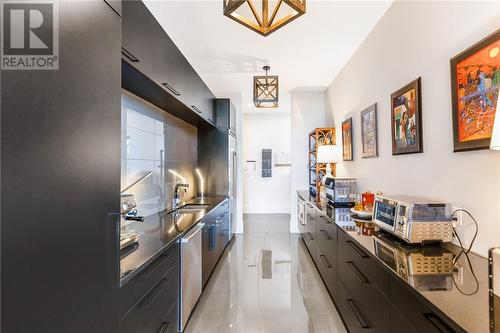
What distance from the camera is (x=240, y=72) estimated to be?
4031 millimetres

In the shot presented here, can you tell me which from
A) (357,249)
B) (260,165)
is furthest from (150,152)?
(260,165)

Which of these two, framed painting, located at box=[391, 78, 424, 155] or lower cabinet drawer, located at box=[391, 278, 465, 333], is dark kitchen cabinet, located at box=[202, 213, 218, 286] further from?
framed painting, located at box=[391, 78, 424, 155]

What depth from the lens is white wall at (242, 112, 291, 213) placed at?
283 inches

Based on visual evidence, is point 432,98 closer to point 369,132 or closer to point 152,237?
point 369,132

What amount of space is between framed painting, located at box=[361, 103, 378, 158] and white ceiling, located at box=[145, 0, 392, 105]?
940 mm

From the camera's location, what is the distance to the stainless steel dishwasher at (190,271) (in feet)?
6.38

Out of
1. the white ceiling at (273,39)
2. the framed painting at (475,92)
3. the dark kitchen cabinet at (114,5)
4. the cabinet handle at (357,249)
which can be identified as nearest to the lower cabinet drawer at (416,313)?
the cabinet handle at (357,249)

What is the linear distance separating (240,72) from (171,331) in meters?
3.62

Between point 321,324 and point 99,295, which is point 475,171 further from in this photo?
point 99,295

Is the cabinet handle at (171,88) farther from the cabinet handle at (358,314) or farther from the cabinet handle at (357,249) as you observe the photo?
the cabinet handle at (358,314)

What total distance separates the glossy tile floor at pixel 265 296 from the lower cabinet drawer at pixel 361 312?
23 cm

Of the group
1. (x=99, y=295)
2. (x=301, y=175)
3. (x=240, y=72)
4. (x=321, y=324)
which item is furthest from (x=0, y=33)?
(x=301, y=175)

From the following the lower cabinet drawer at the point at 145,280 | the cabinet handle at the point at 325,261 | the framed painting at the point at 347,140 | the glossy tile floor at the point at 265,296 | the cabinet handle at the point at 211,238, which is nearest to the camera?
the lower cabinet drawer at the point at 145,280

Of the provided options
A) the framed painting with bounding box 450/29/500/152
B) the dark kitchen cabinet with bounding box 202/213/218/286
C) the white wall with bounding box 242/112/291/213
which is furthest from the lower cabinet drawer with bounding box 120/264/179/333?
the white wall with bounding box 242/112/291/213
